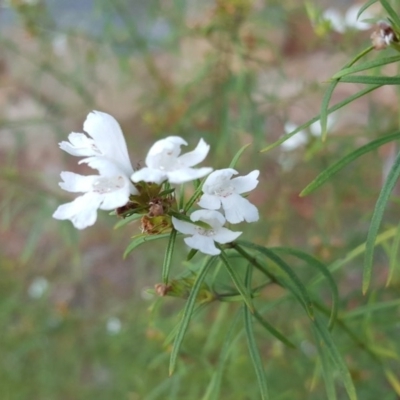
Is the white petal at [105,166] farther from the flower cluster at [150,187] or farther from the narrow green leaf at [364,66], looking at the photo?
the narrow green leaf at [364,66]

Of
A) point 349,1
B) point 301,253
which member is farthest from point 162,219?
point 349,1

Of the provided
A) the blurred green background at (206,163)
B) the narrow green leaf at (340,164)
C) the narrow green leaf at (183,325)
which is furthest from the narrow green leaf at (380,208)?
→ the blurred green background at (206,163)

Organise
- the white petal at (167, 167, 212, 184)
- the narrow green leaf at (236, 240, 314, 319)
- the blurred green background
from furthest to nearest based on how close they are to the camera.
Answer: the blurred green background < the narrow green leaf at (236, 240, 314, 319) < the white petal at (167, 167, 212, 184)

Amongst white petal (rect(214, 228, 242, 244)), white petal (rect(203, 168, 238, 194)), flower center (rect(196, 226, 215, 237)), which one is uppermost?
white petal (rect(203, 168, 238, 194))

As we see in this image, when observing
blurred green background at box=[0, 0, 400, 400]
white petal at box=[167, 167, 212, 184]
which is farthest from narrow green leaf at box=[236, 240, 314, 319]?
blurred green background at box=[0, 0, 400, 400]

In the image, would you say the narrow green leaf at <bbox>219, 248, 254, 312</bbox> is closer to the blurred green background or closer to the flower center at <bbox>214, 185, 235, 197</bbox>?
the flower center at <bbox>214, 185, 235, 197</bbox>

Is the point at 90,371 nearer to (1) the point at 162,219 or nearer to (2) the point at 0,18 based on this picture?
(2) the point at 0,18

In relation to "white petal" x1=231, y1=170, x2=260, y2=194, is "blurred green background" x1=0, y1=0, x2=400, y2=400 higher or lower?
higher
